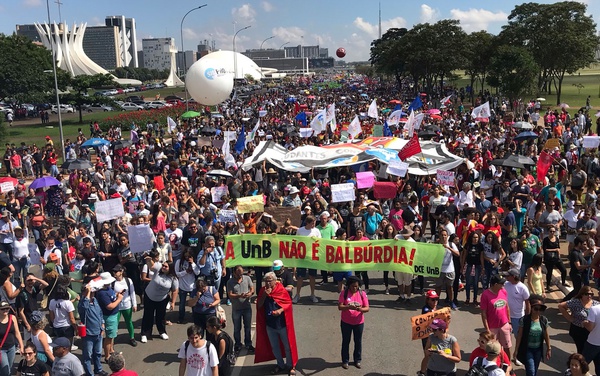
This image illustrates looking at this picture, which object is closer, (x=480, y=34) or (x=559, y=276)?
(x=559, y=276)

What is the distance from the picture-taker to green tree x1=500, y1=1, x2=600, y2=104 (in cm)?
4919

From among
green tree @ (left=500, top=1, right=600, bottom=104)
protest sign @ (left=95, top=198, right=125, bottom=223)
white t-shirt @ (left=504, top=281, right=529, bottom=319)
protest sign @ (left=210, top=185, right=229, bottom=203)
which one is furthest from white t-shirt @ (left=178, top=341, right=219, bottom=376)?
green tree @ (left=500, top=1, right=600, bottom=104)

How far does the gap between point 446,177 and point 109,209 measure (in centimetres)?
815

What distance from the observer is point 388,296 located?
34.3ft

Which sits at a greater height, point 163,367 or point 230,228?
point 230,228

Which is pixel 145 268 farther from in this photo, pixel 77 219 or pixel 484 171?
pixel 484 171

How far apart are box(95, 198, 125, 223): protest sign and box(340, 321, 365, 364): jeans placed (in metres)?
6.18

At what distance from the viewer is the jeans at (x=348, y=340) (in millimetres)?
7543

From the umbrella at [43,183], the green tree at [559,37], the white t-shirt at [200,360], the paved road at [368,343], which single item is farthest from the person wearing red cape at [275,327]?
the green tree at [559,37]

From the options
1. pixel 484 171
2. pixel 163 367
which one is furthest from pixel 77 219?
pixel 484 171

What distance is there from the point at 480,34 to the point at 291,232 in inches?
2508

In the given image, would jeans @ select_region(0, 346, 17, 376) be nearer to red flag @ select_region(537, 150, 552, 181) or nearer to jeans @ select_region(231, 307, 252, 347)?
jeans @ select_region(231, 307, 252, 347)

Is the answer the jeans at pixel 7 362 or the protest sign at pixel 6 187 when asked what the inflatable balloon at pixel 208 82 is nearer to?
the protest sign at pixel 6 187

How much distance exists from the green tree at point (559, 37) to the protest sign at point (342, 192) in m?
41.4
